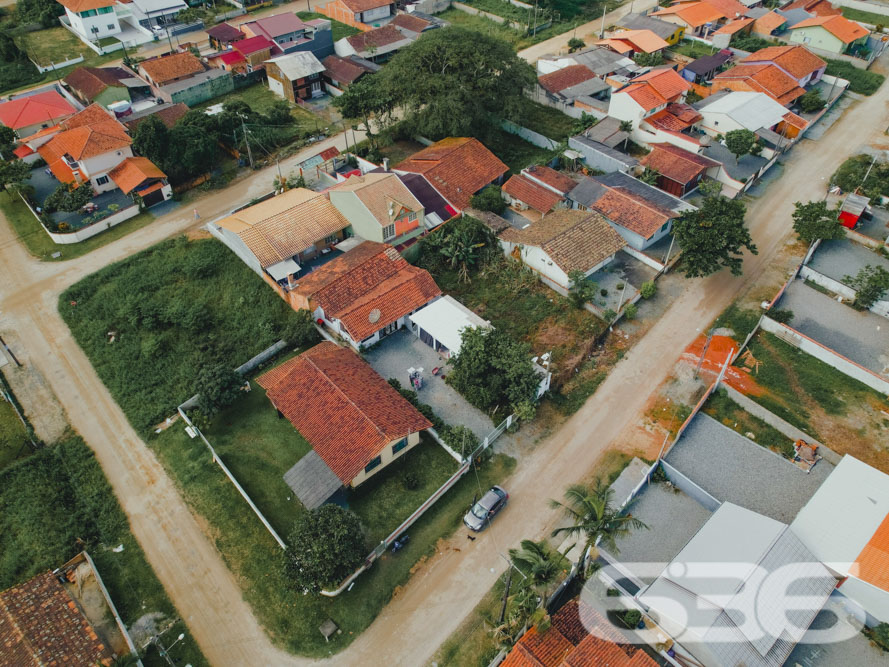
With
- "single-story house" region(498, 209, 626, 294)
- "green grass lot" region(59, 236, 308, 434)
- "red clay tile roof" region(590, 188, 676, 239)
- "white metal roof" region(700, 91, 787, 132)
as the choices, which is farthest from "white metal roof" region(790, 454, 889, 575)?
"white metal roof" region(700, 91, 787, 132)

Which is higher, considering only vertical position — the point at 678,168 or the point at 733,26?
the point at 733,26

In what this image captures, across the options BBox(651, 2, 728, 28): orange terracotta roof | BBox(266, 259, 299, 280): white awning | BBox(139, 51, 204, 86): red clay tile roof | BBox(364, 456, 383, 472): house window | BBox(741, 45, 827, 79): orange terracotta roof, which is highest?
BBox(651, 2, 728, 28): orange terracotta roof

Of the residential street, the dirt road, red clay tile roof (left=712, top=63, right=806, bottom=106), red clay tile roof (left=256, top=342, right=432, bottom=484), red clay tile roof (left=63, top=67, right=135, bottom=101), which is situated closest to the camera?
the residential street

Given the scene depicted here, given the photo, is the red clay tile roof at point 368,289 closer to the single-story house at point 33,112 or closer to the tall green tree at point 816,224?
the tall green tree at point 816,224

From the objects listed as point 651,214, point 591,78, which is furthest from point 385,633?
point 591,78

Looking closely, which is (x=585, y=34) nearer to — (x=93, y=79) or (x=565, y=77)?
(x=565, y=77)

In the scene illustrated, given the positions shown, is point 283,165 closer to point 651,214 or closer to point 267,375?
point 267,375

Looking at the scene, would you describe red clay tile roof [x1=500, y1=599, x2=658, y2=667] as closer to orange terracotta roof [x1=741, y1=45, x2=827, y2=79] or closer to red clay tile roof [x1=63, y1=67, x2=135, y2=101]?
orange terracotta roof [x1=741, y1=45, x2=827, y2=79]

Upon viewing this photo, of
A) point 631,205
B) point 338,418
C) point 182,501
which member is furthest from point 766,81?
point 182,501
